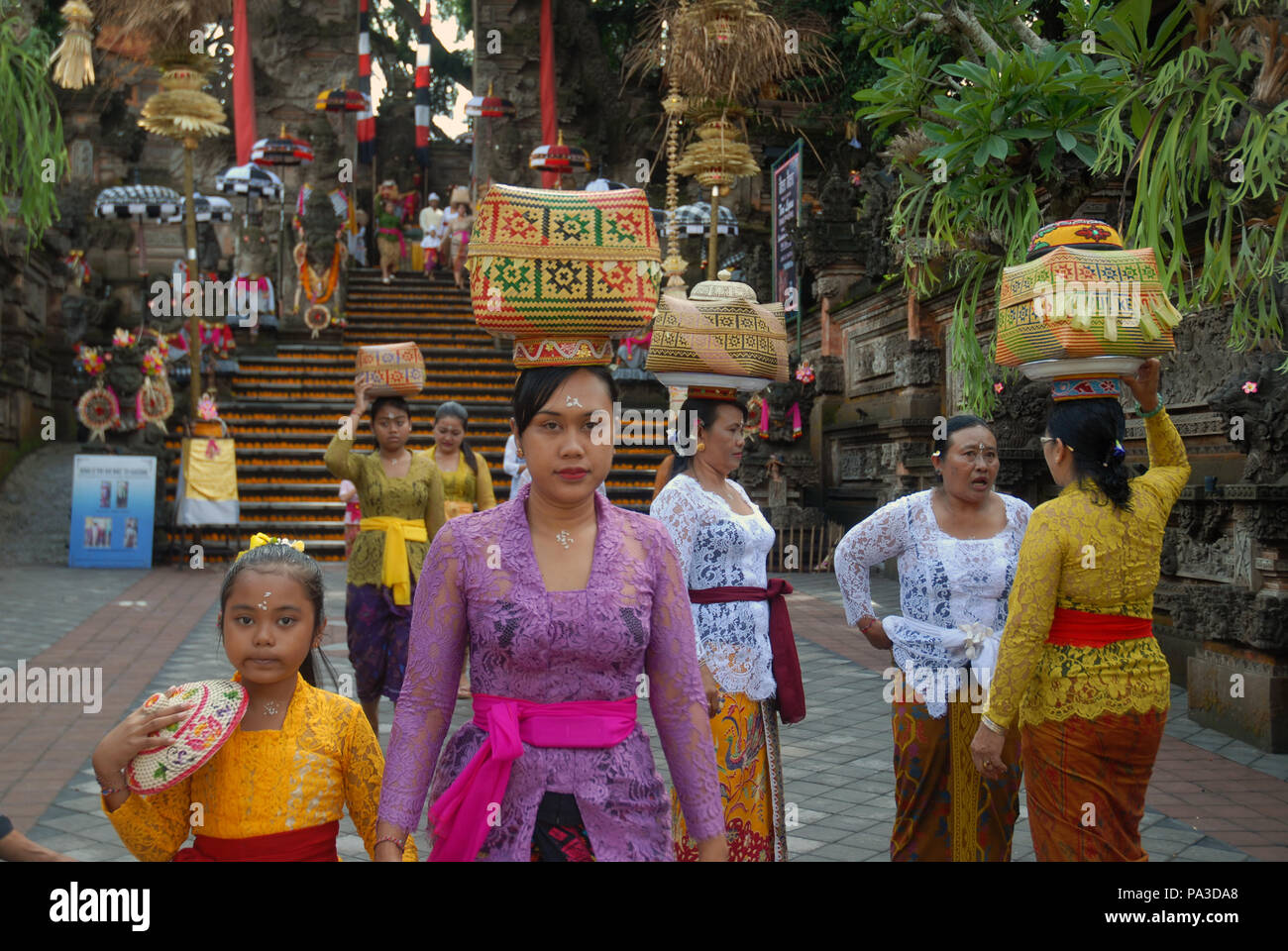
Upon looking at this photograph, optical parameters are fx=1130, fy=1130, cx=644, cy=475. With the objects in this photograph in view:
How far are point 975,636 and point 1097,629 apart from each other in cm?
62

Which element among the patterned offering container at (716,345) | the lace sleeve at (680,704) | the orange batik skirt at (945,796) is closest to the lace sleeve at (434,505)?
the patterned offering container at (716,345)

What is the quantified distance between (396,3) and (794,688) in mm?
34851

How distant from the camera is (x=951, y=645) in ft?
12.6

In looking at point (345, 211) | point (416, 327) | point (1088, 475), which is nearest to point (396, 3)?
point (345, 211)

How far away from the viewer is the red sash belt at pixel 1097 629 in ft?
10.6

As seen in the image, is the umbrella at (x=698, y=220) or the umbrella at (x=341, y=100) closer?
the umbrella at (x=698, y=220)

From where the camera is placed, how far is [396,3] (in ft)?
113

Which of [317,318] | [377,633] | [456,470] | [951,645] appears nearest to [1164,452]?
[951,645]

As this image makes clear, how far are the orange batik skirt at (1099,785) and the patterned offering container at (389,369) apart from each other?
3.74 meters

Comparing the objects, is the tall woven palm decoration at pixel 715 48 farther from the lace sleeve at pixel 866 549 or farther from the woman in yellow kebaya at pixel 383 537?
the lace sleeve at pixel 866 549

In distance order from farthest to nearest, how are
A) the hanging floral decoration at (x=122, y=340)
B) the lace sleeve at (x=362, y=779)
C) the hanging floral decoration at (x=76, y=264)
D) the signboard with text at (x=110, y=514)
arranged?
1. the hanging floral decoration at (x=76, y=264)
2. the hanging floral decoration at (x=122, y=340)
3. the signboard with text at (x=110, y=514)
4. the lace sleeve at (x=362, y=779)

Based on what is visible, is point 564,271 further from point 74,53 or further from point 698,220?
point 698,220

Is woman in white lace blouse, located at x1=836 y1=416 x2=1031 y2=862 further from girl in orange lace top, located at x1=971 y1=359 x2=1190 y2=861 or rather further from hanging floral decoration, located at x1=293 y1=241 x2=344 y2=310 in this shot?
hanging floral decoration, located at x1=293 y1=241 x2=344 y2=310
